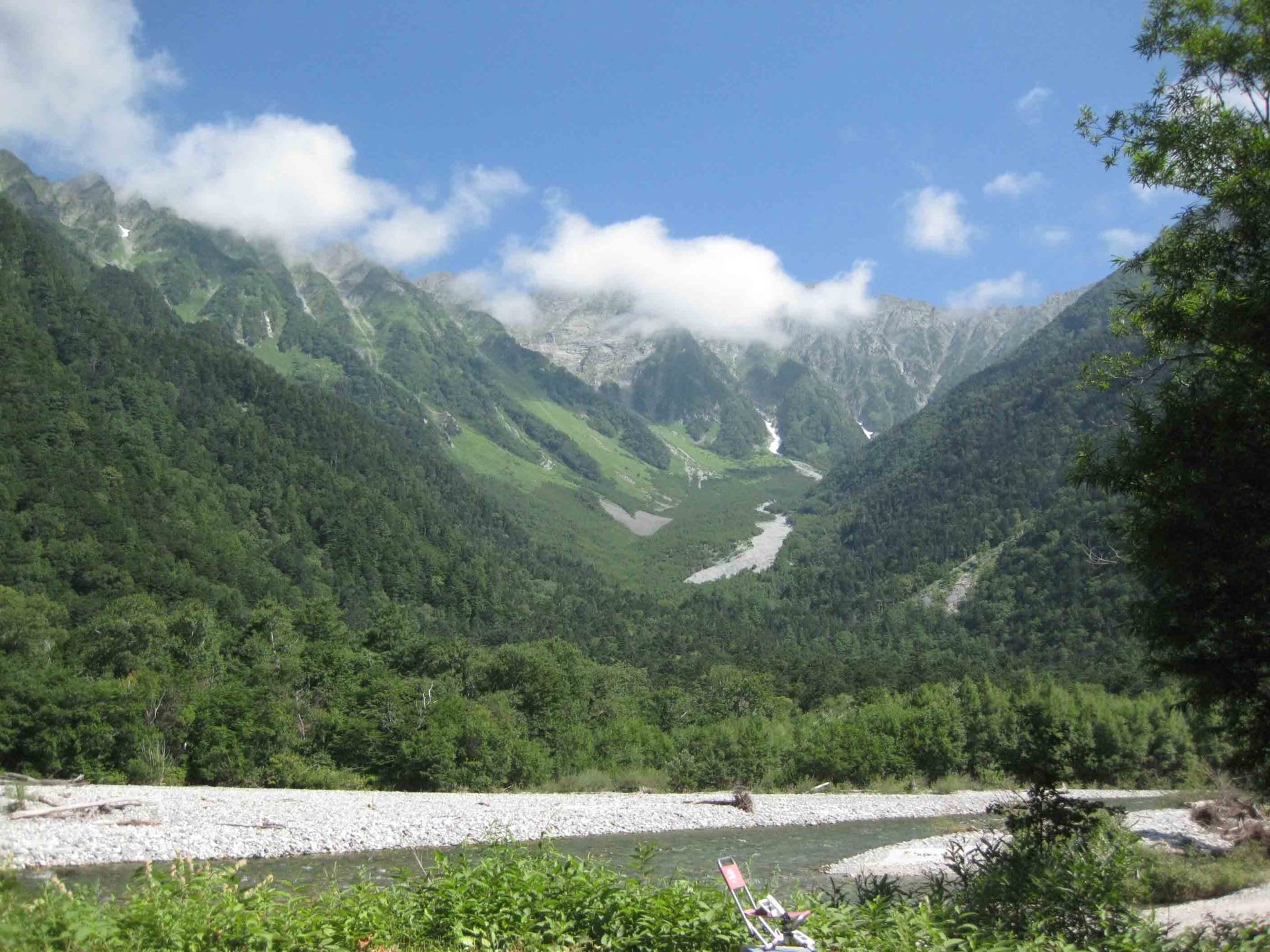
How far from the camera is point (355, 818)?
137 ft

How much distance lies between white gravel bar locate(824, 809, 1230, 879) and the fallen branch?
30675 mm

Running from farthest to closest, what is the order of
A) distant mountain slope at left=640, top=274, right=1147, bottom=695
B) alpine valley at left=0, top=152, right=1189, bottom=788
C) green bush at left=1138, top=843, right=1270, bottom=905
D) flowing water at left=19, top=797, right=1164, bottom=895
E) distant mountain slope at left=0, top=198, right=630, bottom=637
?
distant mountain slope at left=640, top=274, right=1147, bottom=695 → distant mountain slope at left=0, top=198, right=630, bottom=637 → alpine valley at left=0, top=152, right=1189, bottom=788 → flowing water at left=19, top=797, right=1164, bottom=895 → green bush at left=1138, top=843, right=1270, bottom=905

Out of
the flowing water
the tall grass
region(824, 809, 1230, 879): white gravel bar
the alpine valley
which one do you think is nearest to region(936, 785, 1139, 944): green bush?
the tall grass

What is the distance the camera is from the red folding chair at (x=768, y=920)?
26.1 feet

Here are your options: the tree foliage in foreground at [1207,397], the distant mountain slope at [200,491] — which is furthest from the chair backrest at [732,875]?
the distant mountain slope at [200,491]

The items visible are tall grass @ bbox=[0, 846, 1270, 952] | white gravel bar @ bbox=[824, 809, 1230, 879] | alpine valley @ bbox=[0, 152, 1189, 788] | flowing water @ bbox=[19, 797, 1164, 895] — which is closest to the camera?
tall grass @ bbox=[0, 846, 1270, 952]

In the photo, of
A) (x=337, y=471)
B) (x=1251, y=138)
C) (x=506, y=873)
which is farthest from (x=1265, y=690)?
(x=337, y=471)

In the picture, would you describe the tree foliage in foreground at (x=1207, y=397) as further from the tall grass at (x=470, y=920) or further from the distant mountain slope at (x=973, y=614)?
the distant mountain slope at (x=973, y=614)

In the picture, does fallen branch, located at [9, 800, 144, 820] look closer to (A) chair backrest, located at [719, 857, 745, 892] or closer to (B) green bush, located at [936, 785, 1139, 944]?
(B) green bush, located at [936, 785, 1139, 944]

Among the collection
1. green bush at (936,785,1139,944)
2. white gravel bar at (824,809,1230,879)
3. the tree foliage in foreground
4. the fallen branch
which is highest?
the tree foliage in foreground

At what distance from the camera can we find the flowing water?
27453 mm

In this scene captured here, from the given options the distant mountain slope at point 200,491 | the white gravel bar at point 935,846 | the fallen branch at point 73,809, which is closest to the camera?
the white gravel bar at point 935,846

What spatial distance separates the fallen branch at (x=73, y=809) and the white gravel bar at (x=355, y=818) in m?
0.27

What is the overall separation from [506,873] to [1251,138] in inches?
610
